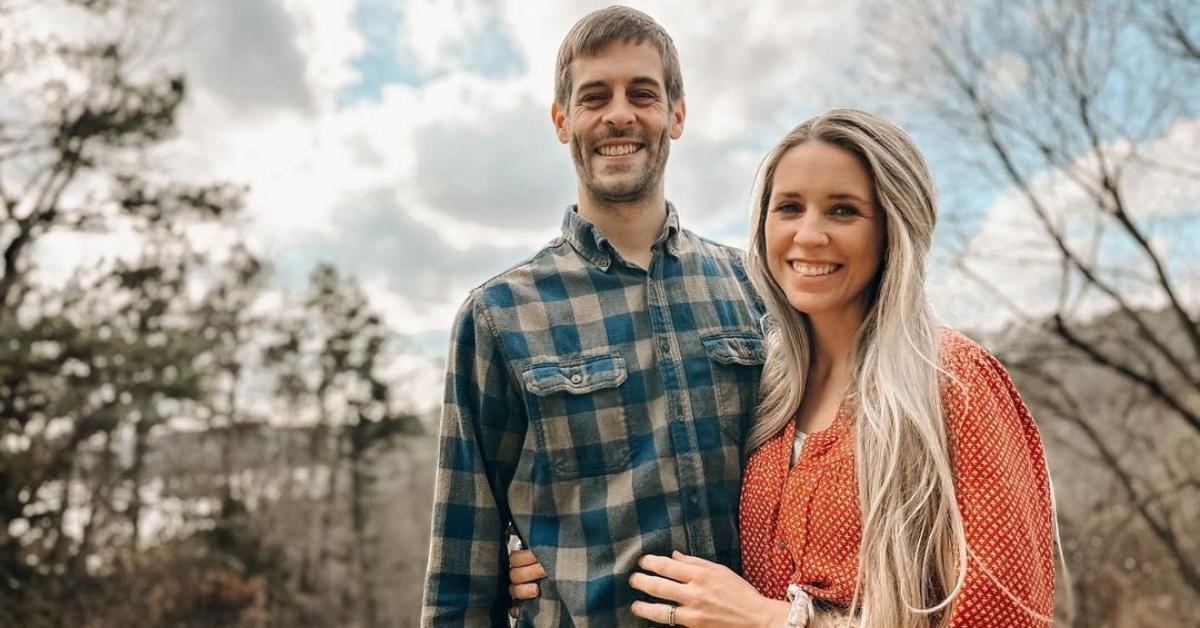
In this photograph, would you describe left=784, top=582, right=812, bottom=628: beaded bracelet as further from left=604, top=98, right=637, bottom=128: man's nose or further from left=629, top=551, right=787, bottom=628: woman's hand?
left=604, top=98, right=637, bottom=128: man's nose

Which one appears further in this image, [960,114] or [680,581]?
[960,114]

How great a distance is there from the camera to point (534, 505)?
2346 millimetres

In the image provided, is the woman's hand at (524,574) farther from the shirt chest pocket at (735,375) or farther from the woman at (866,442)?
the shirt chest pocket at (735,375)

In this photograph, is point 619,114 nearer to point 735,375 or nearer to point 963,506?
point 735,375

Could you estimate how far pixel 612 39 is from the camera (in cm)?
Result: 248

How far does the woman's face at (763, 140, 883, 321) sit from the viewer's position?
2145mm

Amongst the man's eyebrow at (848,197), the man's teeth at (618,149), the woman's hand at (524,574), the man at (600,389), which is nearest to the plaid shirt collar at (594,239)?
the man at (600,389)

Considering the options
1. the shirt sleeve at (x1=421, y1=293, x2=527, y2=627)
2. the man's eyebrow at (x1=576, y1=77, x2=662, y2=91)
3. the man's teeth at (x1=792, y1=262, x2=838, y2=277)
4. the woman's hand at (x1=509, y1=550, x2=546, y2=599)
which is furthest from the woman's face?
the woman's hand at (x1=509, y1=550, x2=546, y2=599)

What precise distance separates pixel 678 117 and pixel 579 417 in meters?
0.98

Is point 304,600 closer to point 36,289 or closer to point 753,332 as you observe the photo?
point 36,289

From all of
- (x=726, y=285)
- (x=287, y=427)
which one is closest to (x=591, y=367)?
(x=726, y=285)

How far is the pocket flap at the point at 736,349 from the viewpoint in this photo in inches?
96.4

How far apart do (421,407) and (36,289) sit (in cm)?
1439

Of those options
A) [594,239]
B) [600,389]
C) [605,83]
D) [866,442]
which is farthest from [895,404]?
[605,83]
